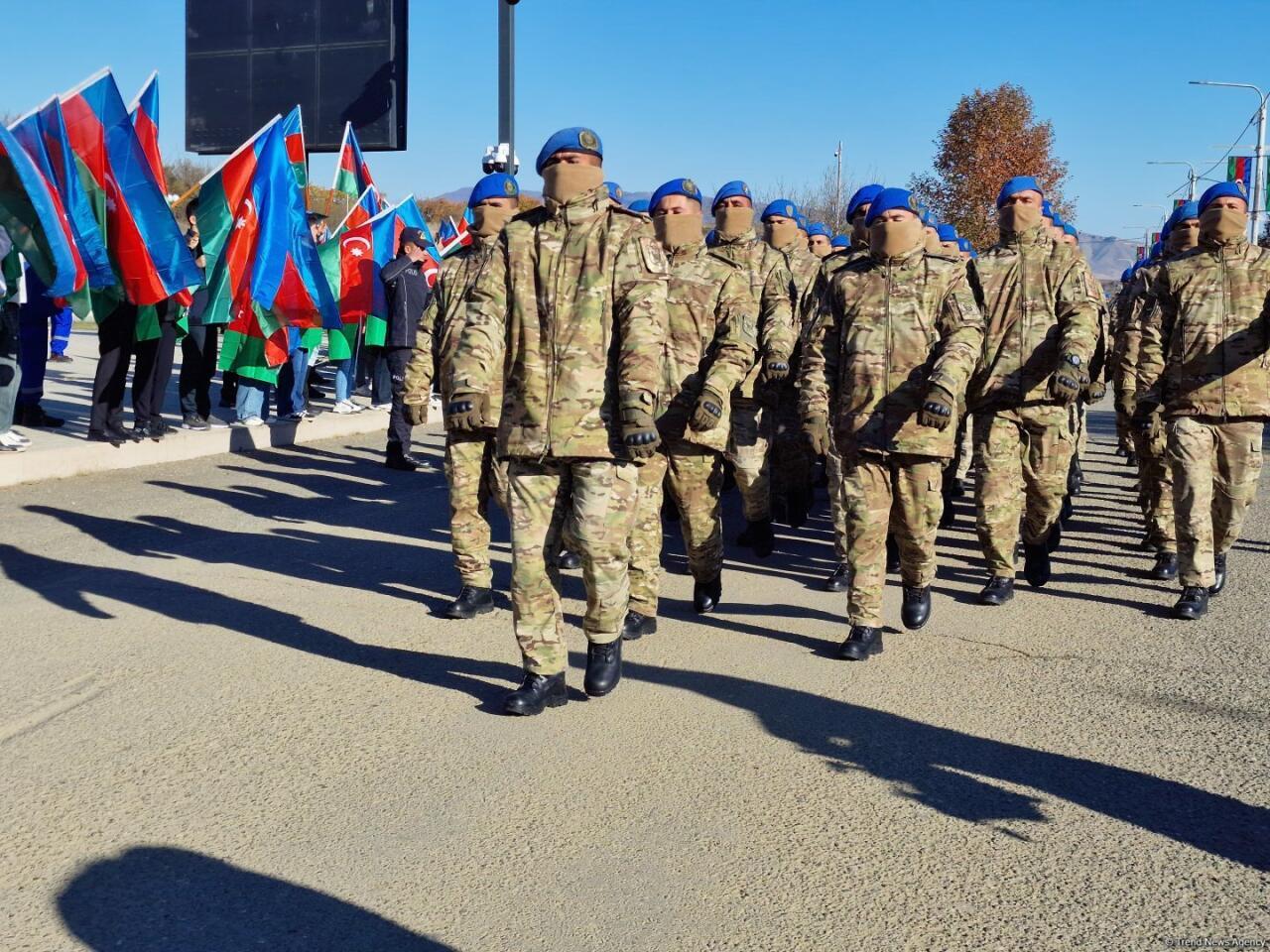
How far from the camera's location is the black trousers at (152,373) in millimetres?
11789

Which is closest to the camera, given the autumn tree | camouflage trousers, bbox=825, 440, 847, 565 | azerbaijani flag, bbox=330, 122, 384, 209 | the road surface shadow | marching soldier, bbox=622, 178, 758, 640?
the road surface shadow

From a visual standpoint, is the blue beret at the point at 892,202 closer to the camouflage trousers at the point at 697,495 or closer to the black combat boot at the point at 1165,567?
the camouflage trousers at the point at 697,495

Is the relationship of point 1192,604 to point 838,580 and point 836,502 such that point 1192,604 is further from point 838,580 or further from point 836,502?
point 836,502

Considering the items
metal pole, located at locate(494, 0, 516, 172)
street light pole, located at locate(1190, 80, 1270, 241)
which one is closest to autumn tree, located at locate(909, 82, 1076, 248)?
street light pole, located at locate(1190, 80, 1270, 241)

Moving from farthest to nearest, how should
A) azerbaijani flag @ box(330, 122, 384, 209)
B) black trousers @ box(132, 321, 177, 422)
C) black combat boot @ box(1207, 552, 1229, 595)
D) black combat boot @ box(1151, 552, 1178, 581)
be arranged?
azerbaijani flag @ box(330, 122, 384, 209), black trousers @ box(132, 321, 177, 422), black combat boot @ box(1151, 552, 1178, 581), black combat boot @ box(1207, 552, 1229, 595)

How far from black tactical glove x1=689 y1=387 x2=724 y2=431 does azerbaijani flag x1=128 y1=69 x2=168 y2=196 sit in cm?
674

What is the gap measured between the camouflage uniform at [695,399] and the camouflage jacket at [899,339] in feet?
1.84

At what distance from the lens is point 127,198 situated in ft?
34.7

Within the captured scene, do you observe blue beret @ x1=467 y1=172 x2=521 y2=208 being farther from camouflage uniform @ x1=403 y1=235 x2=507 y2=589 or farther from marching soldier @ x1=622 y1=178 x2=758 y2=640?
marching soldier @ x1=622 y1=178 x2=758 y2=640

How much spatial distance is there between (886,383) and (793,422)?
302 cm

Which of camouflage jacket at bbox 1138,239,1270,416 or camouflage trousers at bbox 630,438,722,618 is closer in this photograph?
camouflage trousers at bbox 630,438,722,618

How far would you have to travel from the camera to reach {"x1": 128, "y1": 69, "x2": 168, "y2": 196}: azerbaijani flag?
35.4ft

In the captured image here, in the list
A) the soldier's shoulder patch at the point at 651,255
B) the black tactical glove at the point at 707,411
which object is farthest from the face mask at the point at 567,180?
the black tactical glove at the point at 707,411

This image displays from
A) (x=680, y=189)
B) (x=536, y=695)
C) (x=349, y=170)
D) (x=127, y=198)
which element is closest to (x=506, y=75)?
(x=349, y=170)
